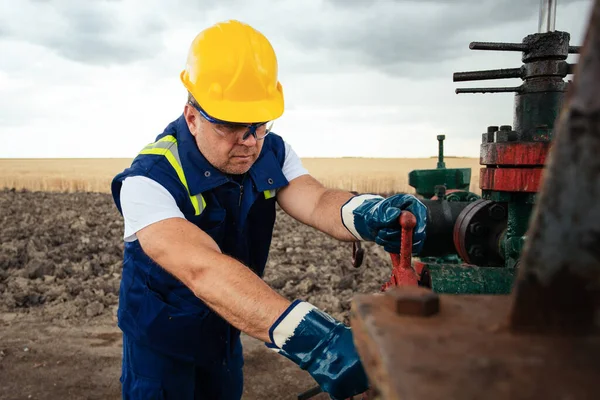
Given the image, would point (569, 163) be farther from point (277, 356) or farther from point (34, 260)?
point (34, 260)

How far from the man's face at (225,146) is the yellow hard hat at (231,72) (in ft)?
0.28

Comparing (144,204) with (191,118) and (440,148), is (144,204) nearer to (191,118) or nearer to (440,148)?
(191,118)

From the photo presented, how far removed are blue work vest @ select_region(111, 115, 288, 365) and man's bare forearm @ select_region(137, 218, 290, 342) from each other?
1.06 feet

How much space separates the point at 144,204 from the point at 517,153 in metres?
1.63

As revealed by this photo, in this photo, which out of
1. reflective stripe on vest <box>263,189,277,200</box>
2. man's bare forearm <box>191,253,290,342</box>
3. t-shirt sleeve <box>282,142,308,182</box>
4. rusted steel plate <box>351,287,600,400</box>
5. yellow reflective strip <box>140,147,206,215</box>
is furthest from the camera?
t-shirt sleeve <box>282,142,308,182</box>

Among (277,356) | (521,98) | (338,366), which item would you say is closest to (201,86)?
(338,366)

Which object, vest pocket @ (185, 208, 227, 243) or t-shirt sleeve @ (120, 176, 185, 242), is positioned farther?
vest pocket @ (185, 208, 227, 243)

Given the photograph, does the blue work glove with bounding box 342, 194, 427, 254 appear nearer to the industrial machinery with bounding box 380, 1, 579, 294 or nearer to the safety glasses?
the industrial machinery with bounding box 380, 1, 579, 294

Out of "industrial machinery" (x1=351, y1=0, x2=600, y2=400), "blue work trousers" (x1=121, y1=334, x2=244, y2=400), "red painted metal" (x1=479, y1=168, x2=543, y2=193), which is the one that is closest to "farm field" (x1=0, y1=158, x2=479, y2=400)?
"blue work trousers" (x1=121, y1=334, x2=244, y2=400)

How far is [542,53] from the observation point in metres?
2.24

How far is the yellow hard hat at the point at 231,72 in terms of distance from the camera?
2.01 meters

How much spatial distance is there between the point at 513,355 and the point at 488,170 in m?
1.98

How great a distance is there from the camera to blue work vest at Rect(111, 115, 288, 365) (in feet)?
6.59

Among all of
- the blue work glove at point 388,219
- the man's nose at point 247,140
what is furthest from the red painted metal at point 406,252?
the man's nose at point 247,140
